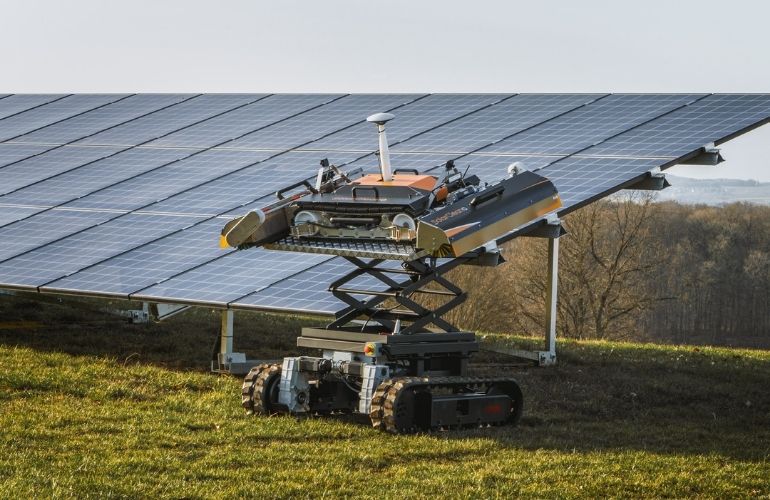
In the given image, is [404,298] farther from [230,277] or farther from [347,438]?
[230,277]

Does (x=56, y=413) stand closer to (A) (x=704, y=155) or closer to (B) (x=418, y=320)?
(B) (x=418, y=320)

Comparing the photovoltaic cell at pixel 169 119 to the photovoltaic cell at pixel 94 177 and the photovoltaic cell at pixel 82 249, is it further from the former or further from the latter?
the photovoltaic cell at pixel 82 249

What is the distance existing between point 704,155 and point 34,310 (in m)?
14.3

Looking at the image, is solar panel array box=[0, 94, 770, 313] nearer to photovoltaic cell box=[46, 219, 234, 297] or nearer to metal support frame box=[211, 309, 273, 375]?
photovoltaic cell box=[46, 219, 234, 297]

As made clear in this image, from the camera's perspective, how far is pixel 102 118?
1096 inches

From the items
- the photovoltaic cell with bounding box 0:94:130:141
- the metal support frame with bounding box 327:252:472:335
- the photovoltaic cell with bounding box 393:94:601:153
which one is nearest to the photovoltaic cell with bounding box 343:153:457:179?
the photovoltaic cell with bounding box 393:94:601:153

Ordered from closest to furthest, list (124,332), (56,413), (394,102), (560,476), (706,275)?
1. (560,476)
2. (56,413)
3. (124,332)
4. (394,102)
5. (706,275)

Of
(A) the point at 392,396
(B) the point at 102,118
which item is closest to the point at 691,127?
(A) the point at 392,396

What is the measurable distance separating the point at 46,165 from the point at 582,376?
472 inches

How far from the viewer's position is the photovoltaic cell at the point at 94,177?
22.4 meters

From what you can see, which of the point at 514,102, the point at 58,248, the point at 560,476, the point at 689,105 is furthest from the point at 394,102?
the point at 560,476

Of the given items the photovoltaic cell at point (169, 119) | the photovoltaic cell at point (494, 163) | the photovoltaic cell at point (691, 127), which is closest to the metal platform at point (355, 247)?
the photovoltaic cell at point (494, 163)

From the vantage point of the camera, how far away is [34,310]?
2548cm

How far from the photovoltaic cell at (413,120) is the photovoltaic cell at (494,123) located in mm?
388
